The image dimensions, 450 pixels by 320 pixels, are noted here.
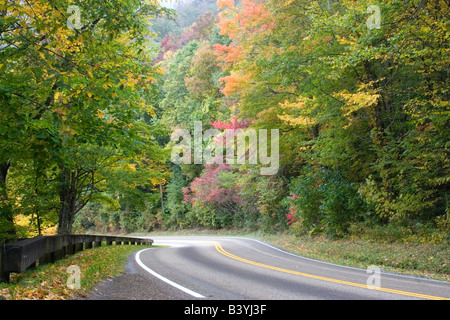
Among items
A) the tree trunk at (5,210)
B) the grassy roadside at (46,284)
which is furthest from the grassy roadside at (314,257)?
the tree trunk at (5,210)

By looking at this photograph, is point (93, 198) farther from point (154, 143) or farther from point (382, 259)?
point (382, 259)

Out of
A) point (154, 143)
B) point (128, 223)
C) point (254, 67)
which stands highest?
point (254, 67)

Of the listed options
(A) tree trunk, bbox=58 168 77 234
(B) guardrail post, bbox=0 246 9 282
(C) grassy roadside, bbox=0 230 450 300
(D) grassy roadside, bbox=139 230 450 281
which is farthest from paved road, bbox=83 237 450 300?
(A) tree trunk, bbox=58 168 77 234

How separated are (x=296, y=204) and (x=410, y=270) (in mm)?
8605

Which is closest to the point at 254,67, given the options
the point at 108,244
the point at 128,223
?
the point at 108,244

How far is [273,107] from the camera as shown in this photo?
17.9 meters

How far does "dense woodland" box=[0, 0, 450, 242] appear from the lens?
5703 millimetres

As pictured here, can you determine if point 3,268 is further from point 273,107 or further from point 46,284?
point 273,107

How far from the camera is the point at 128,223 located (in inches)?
1842

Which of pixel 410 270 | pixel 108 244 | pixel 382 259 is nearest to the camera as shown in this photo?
pixel 410 270

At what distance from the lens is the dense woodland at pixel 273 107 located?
570cm

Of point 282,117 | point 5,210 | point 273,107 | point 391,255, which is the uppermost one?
point 273,107

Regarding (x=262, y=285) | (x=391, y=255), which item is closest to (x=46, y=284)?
(x=262, y=285)

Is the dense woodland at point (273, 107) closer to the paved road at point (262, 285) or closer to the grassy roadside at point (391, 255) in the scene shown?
the grassy roadside at point (391, 255)
